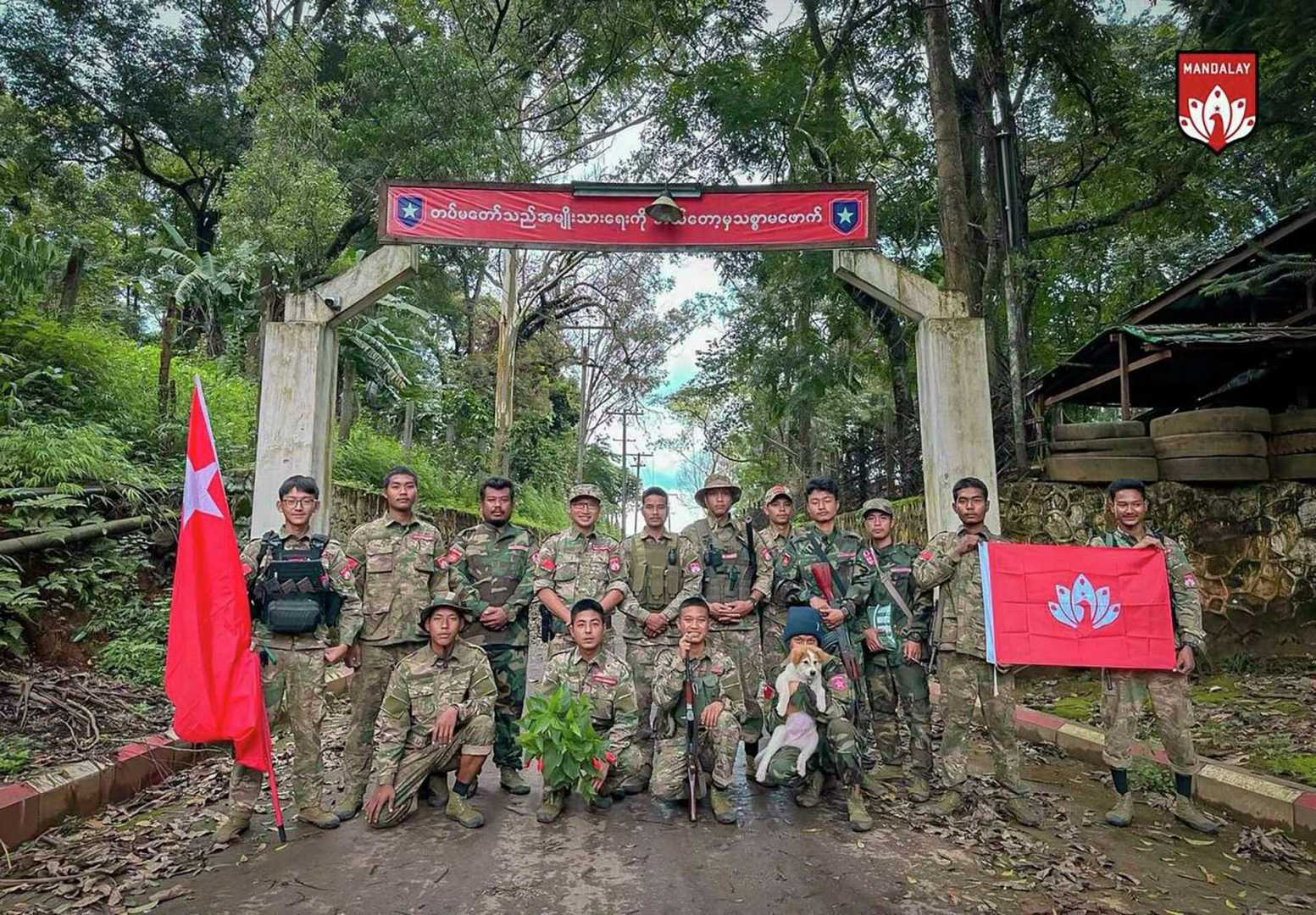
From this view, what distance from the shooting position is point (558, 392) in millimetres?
30531

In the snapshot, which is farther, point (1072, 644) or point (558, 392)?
point (558, 392)

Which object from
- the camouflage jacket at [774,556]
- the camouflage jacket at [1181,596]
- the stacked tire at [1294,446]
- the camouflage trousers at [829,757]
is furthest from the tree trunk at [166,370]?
the stacked tire at [1294,446]

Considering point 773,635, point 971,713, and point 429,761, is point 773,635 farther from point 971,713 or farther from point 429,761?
point 429,761

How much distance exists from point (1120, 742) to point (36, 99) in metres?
21.3

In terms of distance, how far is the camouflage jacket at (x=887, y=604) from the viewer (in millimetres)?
5242

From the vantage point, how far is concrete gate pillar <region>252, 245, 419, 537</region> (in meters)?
7.34

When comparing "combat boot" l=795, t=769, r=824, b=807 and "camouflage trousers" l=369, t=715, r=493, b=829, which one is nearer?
"camouflage trousers" l=369, t=715, r=493, b=829

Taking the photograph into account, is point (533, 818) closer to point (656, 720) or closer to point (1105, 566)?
point (656, 720)

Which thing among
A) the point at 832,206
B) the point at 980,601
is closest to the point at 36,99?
the point at 832,206

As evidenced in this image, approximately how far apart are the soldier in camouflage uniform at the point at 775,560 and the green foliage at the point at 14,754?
4.44 m

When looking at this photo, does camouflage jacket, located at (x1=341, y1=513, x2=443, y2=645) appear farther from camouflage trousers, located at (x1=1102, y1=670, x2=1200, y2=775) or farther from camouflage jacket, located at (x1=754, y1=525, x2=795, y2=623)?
camouflage trousers, located at (x1=1102, y1=670, x2=1200, y2=775)

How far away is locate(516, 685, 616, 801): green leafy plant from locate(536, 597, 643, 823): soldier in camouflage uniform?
0.24 m

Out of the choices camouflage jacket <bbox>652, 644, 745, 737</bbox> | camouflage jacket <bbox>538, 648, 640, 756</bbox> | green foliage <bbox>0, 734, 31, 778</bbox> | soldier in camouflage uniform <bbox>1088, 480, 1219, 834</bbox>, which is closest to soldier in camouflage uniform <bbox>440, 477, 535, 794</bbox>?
camouflage jacket <bbox>538, 648, 640, 756</bbox>

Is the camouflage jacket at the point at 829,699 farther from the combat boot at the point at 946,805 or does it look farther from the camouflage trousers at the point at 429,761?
the camouflage trousers at the point at 429,761
